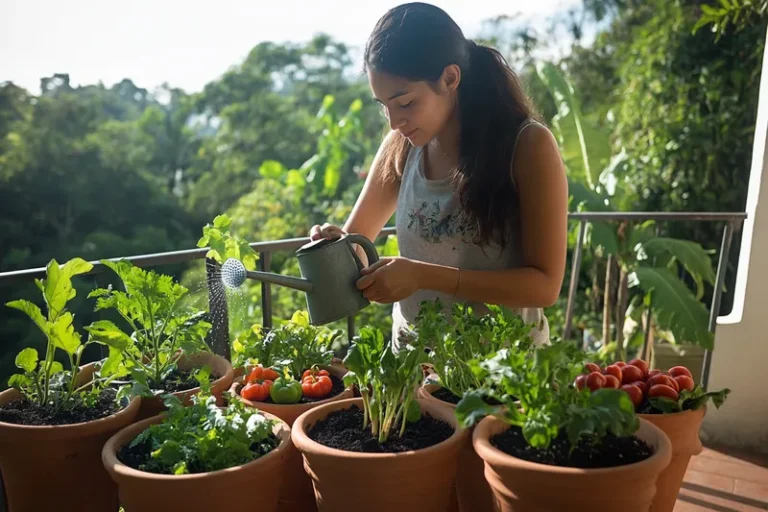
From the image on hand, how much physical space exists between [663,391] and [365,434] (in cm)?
54

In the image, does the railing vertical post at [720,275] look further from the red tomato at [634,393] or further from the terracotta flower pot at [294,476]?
the terracotta flower pot at [294,476]

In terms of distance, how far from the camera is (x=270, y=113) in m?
15.3

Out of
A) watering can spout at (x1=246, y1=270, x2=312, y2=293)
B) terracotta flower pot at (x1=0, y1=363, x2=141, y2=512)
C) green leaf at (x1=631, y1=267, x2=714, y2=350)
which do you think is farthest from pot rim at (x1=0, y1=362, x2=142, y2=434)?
green leaf at (x1=631, y1=267, x2=714, y2=350)

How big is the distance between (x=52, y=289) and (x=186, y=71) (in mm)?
16714

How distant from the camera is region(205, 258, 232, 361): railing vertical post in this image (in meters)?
1.77

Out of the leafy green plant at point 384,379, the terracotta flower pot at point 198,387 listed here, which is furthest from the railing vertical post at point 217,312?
the leafy green plant at point 384,379

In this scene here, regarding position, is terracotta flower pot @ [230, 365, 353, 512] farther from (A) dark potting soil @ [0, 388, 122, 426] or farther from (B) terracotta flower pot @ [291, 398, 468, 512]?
(A) dark potting soil @ [0, 388, 122, 426]

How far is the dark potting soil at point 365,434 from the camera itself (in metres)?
1.08

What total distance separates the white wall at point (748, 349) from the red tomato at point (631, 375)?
1683 millimetres

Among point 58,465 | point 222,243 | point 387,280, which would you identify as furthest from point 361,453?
point 222,243

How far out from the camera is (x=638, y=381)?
1259 mm

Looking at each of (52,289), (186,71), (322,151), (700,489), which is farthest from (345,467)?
(186,71)

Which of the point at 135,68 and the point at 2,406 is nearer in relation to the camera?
the point at 2,406

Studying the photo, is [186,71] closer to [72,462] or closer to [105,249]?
[105,249]
